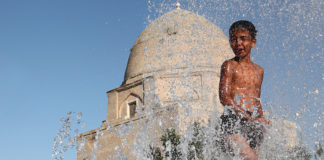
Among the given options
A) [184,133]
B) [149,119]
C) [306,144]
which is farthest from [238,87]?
[149,119]

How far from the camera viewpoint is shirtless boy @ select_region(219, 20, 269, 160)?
2805mm

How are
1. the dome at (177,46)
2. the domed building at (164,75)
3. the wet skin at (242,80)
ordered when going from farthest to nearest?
the dome at (177,46)
the domed building at (164,75)
the wet skin at (242,80)

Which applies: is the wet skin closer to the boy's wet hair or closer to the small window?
the boy's wet hair

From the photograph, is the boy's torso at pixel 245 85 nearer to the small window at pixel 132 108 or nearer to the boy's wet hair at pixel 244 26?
Result: the boy's wet hair at pixel 244 26

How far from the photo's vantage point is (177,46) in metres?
14.2

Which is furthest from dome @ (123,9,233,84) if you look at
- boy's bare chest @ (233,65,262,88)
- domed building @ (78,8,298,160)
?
boy's bare chest @ (233,65,262,88)

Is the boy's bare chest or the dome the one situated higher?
the dome

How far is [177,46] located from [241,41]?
11.2m

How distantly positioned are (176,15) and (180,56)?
2.50m

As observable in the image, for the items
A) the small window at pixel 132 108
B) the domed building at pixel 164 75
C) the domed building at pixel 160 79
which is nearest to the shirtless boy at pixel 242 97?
the domed building at pixel 160 79

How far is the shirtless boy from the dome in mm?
10514

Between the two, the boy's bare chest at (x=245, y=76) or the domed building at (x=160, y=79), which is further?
the domed building at (x=160, y=79)

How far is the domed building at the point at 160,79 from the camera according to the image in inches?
489

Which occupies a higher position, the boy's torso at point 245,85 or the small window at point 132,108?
the small window at point 132,108
